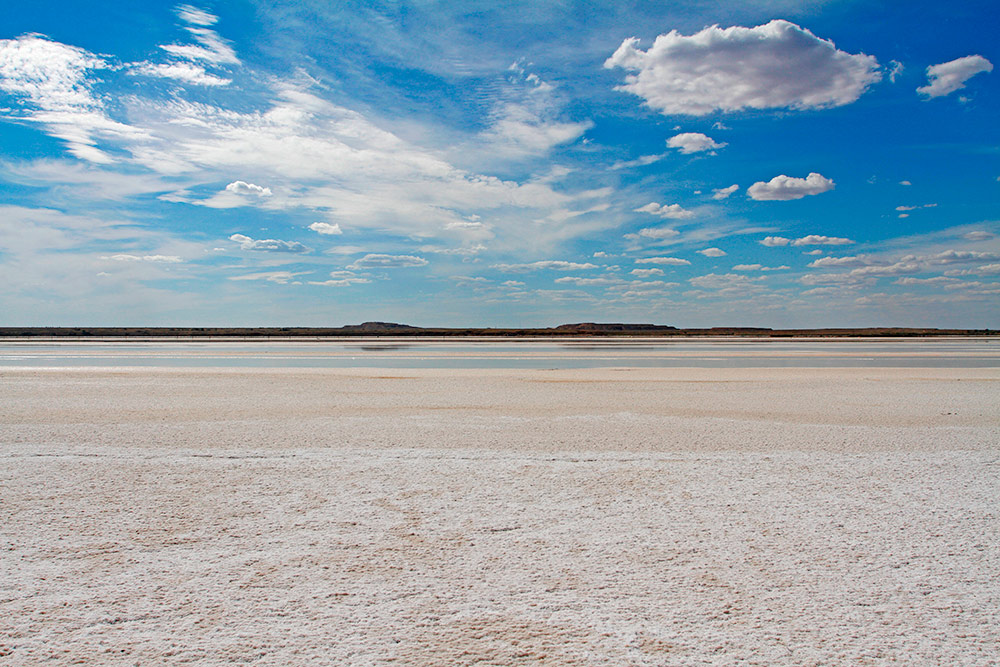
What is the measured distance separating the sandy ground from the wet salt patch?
3 centimetres

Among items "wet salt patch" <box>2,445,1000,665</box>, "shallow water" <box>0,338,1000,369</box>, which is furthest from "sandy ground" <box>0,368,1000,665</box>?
"shallow water" <box>0,338,1000,369</box>

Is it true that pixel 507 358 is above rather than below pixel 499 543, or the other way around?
above

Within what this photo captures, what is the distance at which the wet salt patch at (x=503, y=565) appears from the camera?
13.6ft

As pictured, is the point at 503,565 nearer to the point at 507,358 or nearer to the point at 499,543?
the point at 499,543

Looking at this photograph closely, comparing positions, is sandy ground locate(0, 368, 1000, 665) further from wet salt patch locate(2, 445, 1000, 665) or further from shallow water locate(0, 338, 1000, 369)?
shallow water locate(0, 338, 1000, 369)

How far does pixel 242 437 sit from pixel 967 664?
11.2 metres

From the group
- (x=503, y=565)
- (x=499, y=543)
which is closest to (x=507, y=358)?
(x=499, y=543)

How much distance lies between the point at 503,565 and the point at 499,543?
1.77ft

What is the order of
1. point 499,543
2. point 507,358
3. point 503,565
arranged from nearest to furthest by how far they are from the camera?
1. point 503,565
2. point 499,543
3. point 507,358

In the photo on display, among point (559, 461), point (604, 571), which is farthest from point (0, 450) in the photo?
point (604, 571)

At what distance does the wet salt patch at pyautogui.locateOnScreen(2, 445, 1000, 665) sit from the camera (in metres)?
4.16

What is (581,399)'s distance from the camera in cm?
1819

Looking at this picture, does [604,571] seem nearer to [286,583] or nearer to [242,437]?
[286,583]

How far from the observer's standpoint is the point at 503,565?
17.8ft
